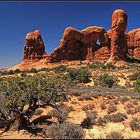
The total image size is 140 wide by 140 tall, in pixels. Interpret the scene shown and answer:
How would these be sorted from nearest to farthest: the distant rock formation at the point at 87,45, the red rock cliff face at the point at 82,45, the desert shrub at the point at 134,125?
1. the desert shrub at the point at 134,125
2. the distant rock formation at the point at 87,45
3. the red rock cliff face at the point at 82,45

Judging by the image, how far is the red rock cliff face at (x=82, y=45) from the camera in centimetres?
5347

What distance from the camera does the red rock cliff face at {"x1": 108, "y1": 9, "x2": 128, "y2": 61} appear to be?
49.9 meters

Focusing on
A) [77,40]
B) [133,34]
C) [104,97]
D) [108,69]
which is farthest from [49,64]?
[104,97]

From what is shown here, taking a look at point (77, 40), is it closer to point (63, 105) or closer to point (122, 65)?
point (122, 65)

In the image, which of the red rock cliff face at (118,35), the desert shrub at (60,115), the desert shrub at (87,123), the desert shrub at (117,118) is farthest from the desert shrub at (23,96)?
the red rock cliff face at (118,35)

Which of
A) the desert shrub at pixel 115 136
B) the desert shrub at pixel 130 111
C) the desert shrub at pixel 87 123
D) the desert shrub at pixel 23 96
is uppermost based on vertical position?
the desert shrub at pixel 23 96

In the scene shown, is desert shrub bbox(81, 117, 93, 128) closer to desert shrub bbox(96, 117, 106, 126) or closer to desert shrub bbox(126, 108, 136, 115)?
desert shrub bbox(96, 117, 106, 126)

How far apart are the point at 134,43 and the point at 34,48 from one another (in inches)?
828

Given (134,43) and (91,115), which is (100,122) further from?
(134,43)

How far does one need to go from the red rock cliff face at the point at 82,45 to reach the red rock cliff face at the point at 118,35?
2.81 metres

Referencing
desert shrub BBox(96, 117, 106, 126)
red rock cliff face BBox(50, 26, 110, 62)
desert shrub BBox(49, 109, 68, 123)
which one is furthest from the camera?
red rock cliff face BBox(50, 26, 110, 62)

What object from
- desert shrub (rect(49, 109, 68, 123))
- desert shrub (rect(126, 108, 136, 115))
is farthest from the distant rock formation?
desert shrub (rect(49, 109, 68, 123))

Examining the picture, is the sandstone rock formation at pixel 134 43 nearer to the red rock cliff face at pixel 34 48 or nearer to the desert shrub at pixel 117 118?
the red rock cliff face at pixel 34 48

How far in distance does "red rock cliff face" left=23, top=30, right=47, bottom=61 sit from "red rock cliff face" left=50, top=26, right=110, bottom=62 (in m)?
4.67
